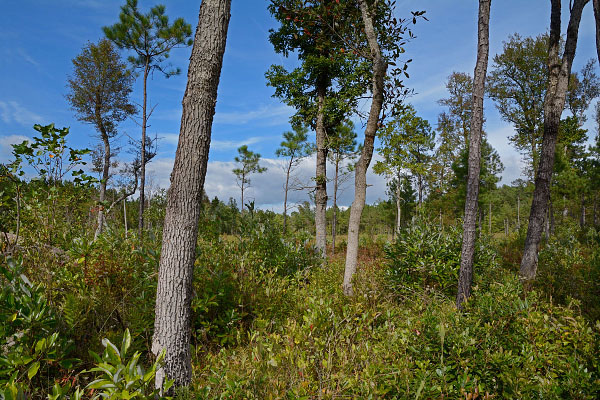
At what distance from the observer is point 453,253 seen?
5934 mm

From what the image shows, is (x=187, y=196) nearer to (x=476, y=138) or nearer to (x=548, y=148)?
(x=476, y=138)

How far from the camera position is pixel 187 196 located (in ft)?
10.3

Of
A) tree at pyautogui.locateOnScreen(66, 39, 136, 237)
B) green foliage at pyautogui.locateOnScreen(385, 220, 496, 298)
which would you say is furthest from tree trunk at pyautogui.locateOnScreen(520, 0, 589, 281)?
tree at pyautogui.locateOnScreen(66, 39, 136, 237)

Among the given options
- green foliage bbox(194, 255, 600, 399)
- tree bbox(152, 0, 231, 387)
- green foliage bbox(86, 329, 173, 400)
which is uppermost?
tree bbox(152, 0, 231, 387)

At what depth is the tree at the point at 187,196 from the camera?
3.02 metres

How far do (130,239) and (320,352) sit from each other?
4559 millimetres

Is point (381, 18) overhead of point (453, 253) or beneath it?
overhead

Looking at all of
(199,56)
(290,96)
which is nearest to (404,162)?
(290,96)

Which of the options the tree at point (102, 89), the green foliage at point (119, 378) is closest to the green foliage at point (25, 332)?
the green foliage at point (119, 378)

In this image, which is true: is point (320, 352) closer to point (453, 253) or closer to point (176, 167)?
point (176, 167)

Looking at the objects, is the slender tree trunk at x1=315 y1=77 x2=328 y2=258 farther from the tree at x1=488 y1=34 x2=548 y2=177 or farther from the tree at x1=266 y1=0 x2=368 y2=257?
the tree at x1=488 y1=34 x2=548 y2=177

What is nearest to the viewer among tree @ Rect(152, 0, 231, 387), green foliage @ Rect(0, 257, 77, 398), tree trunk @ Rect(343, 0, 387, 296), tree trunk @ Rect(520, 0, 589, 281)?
green foliage @ Rect(0, 257, 77, 398)

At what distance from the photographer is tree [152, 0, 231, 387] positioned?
302 cm

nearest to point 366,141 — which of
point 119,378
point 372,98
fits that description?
point 372,98
